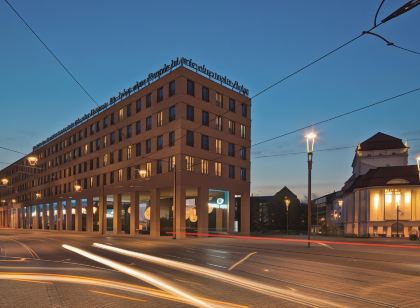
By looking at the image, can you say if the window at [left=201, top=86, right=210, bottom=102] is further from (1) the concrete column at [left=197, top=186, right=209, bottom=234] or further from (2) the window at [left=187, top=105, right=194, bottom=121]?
(1) the concrete column at [left=197, top=186, right=209, bottom=234]

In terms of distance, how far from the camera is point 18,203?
123 metres

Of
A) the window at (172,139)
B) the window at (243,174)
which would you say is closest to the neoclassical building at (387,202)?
the window at (243,174)

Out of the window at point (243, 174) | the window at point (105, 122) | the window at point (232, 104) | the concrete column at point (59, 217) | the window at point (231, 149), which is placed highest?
the window at point (232, 104)

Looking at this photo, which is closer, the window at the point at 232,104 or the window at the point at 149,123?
the window at the point at 149,123

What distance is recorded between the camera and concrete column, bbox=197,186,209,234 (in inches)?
2085

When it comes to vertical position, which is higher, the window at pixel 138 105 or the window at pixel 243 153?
the window at pixel 138 105

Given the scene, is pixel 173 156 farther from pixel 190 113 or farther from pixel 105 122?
pixel 105 122

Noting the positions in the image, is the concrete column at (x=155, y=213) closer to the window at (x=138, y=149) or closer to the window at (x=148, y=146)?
the window at (x=148, y=146)

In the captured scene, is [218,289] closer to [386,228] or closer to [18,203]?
[386,228]

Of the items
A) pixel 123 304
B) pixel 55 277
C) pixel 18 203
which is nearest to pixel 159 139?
pixel 55 277

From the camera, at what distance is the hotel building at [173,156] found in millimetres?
52656

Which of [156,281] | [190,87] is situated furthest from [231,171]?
[156,281]

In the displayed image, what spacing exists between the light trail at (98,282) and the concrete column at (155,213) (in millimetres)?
40025

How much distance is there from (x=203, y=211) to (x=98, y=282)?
40.0 meters
